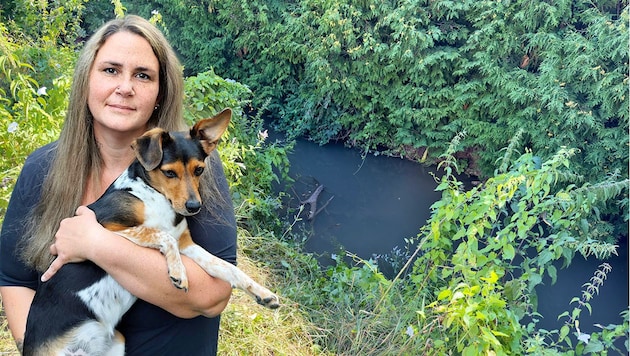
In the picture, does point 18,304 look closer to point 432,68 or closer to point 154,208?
point 154,208

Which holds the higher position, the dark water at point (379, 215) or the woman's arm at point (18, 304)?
the woman's arm at point (18, 304)

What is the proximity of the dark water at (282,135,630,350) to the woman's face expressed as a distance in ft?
12.2

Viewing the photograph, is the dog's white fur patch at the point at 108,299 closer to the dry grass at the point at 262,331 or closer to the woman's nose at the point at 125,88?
the woman's nose at the point at 125,88

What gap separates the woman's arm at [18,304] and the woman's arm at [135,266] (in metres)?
0.23

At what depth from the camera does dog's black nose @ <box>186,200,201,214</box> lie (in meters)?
1.46

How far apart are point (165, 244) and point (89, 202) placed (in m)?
0.36

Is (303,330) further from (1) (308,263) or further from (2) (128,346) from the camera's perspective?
(2) (128,346)

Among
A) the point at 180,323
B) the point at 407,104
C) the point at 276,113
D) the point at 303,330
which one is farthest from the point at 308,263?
the point at 276,113

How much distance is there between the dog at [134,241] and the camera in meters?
1.41

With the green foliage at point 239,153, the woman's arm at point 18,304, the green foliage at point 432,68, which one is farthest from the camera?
the green foliage at point 432,68

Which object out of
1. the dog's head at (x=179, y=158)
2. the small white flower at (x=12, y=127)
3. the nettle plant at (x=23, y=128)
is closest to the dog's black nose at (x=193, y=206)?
the dog's head at (x=179, y=158)

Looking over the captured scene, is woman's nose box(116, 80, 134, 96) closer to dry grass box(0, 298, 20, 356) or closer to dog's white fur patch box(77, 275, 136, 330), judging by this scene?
dog's white fur patch box(77, 275, 136, 330)

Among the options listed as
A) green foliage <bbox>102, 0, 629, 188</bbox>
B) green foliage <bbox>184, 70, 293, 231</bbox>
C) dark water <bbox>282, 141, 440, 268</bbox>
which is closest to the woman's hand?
green foliage <bbox>184, 70, 293, 231</bbox>

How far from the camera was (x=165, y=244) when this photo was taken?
143cm
